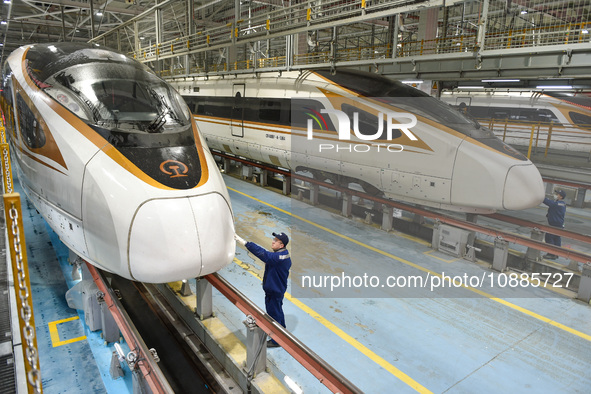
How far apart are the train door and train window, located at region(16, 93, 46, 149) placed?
696cm

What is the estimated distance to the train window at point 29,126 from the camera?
15.9 ft

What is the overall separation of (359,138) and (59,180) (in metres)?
5.80

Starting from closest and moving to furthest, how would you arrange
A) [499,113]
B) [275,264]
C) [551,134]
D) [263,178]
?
[275,264]
[263,178]
[551,134]
[499,113]

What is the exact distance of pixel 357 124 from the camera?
28.2 feet

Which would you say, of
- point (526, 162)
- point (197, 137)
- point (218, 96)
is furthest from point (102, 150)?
point (218, 96)

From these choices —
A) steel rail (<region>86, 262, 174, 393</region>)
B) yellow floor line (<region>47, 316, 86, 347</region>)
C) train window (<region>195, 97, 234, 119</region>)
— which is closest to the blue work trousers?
steel rail (<region>86, 262, 174, 393</region>)

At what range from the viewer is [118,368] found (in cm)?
440

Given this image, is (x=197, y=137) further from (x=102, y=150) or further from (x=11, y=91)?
(x=11, y=91)

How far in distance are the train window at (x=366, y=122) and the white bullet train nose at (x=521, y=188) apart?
2.11 m

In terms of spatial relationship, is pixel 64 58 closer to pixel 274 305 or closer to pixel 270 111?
pixel 274 305

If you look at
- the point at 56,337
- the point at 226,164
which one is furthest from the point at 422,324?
the point at 226,164

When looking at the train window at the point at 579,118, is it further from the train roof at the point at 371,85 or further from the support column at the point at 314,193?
the support column at the point at 314,193

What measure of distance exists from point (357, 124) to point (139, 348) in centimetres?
620

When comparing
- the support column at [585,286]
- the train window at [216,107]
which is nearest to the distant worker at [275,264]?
the support column at [585,286]
